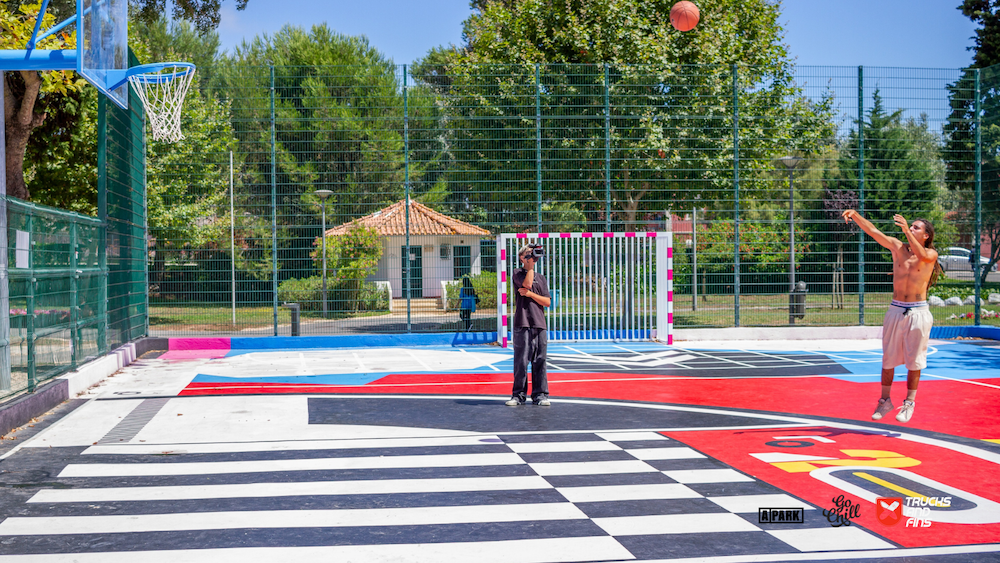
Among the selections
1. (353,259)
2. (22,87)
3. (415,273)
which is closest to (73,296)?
(353,259)

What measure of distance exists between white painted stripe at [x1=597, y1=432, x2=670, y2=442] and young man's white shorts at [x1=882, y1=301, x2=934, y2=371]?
95.9 inches

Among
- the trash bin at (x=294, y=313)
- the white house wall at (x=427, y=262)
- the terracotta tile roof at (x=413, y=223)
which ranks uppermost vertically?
the terracotta tile roof at (x=413, y=223)

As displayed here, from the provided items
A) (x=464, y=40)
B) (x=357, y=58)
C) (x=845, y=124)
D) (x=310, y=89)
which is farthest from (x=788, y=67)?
(x=464, y=40)

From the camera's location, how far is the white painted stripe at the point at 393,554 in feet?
15.6

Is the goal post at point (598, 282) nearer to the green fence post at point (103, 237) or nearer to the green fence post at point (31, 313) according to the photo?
the green fence post at point (103, 237)

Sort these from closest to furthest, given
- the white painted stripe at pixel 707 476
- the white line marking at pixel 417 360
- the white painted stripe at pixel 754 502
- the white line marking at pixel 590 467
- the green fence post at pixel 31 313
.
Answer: the white painted stripe at pixel 754 502, the white painted stripe at pixel 707 476, the white line marking at pixel 590 467, the green fence post at pixel 31 313, the white line marking at pixel 417 360

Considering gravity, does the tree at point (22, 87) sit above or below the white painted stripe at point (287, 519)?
above

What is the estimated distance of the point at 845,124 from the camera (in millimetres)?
18594

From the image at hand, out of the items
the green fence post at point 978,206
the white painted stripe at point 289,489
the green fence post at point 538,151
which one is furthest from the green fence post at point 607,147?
the white painted stripe at point 289,489

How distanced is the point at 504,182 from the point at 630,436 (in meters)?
10.3

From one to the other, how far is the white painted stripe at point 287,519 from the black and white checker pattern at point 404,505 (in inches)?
0.8

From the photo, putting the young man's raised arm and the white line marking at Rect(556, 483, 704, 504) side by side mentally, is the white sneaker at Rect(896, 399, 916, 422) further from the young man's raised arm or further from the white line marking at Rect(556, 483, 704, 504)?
the white line marking at Rect(556, 483, 704, 504)

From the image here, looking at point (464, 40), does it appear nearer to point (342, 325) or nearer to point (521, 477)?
point (342, 325)

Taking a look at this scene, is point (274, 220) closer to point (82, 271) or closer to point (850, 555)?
point (82, 271)
